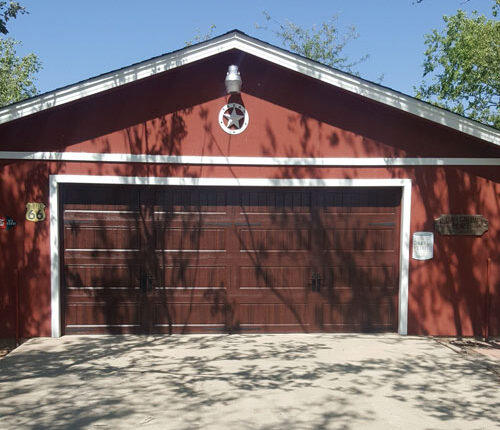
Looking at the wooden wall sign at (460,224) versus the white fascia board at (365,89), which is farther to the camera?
the wooden wall sign at (460,224)

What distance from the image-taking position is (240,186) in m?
8.01

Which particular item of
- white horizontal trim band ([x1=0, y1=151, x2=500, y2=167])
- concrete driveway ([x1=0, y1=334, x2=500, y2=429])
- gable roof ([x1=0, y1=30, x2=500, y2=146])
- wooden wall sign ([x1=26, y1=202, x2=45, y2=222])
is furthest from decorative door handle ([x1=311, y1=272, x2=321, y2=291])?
wooden wall sign ([x1=26, y1=202, x2=45, y2=222])

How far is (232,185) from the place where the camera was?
7941mm

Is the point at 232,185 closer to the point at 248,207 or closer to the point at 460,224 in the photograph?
the point at 248,207

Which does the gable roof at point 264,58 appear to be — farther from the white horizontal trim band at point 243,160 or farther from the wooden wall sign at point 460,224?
the wooden wall sign at point 460,224

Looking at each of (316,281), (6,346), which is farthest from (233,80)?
(6,346)

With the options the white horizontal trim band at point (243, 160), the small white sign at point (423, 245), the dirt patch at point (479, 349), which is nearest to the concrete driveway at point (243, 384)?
the dirt patch at point (479, 349)

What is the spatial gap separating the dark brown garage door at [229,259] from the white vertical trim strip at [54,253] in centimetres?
22

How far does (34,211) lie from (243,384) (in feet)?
15.1

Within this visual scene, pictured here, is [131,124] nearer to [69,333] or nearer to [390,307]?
[69,333]

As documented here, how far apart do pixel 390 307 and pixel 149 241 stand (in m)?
4.53

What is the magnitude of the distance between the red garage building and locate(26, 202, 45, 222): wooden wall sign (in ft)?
0.08

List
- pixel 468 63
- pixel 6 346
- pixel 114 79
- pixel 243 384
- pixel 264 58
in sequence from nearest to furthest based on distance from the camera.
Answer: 1. pixel 243 384
2. pixel 114 79
3. pixel 6 346
4. pixel 264 58
5. pixel 468 63

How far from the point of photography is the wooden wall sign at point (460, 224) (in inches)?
316
